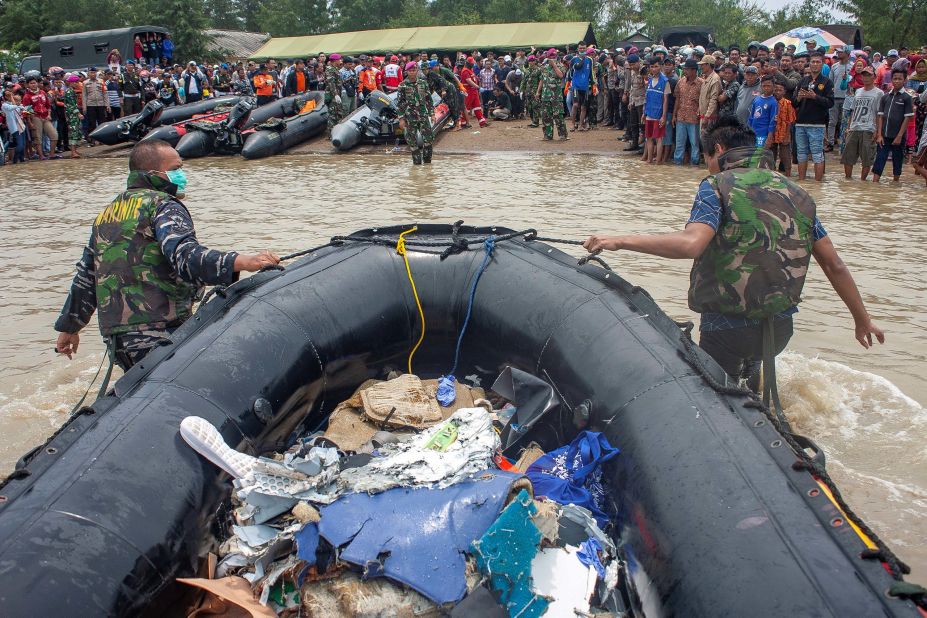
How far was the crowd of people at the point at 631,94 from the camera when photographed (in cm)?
1005

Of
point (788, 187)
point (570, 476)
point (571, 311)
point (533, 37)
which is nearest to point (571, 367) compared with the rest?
point (571, 311)

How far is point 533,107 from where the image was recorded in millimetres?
16641

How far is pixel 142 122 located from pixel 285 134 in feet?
12.6

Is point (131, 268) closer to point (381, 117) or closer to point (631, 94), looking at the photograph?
point (631, 94)

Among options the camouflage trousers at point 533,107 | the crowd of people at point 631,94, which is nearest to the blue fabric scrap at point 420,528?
the crowd of people at point 631,94

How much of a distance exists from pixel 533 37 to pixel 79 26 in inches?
1027

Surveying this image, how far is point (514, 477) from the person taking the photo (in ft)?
7.92

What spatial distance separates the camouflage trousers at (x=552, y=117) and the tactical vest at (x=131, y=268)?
40.3ft

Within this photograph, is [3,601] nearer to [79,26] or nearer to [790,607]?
[790,607]

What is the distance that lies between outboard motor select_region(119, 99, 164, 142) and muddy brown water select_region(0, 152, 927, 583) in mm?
1075

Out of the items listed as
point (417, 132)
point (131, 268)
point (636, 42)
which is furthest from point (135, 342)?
point (636, 42)

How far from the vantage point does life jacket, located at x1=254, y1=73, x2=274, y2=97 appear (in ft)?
58.9

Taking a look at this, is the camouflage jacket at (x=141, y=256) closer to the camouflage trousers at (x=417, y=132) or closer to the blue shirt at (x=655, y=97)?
the camouflage trousers at (x=417, y=132)

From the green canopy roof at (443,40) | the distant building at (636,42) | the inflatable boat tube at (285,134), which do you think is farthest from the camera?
the green canopy roof at (443,40)
